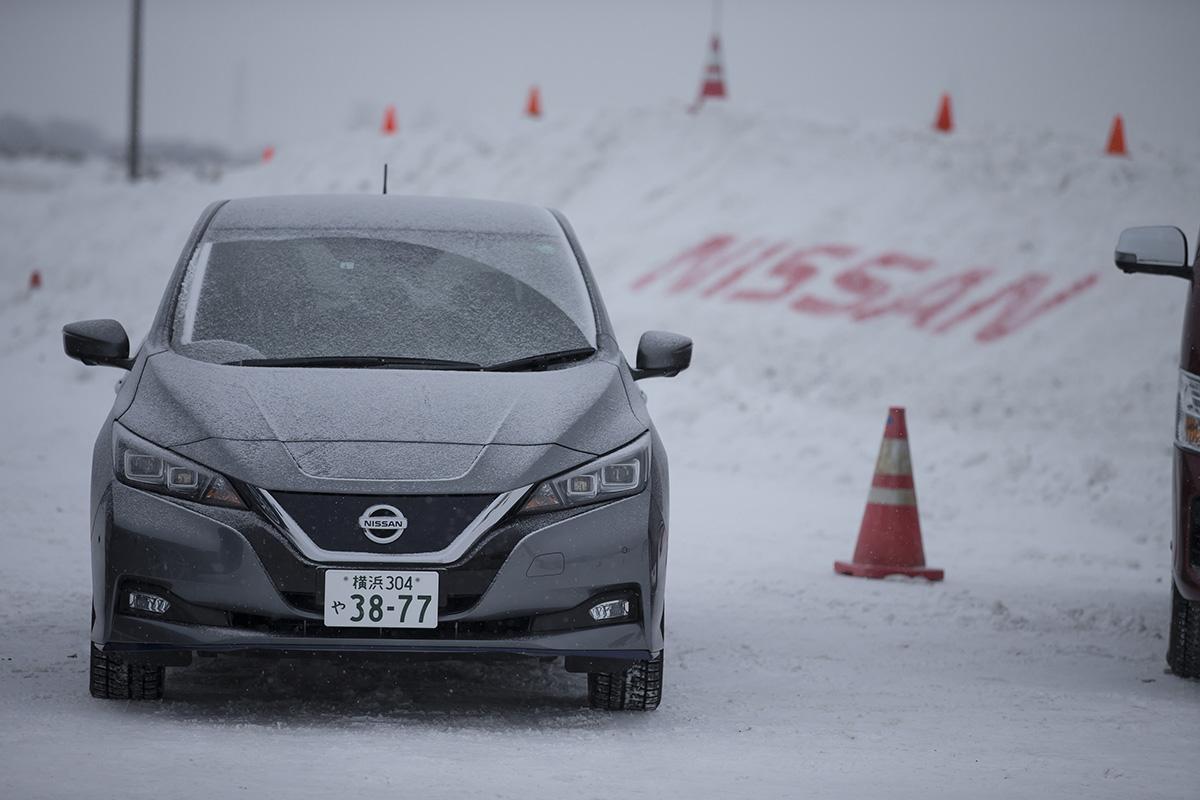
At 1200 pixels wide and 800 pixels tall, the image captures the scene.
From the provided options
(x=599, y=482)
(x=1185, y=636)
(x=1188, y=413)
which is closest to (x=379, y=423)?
(x=599, y=482)

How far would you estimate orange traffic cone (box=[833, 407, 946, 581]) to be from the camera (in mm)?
10156

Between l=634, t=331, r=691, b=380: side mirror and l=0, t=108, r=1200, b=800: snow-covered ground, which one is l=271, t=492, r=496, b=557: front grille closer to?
l=0, t=108, r=1200, b=800: snow-covered ground

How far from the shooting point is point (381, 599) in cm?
575

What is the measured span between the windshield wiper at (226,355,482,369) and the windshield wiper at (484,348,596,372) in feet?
0.24

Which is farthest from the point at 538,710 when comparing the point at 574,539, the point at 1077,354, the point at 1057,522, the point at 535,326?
the point at 1077,354

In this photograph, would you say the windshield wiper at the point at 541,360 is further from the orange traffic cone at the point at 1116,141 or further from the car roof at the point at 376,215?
the orange traffic cone at the point at 1116,141

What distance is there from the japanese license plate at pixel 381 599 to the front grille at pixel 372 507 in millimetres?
77

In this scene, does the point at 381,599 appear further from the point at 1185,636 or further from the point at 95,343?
the point at 1185,636

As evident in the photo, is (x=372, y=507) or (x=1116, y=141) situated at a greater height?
(x=1116, y=141)

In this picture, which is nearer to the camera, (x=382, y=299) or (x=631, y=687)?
(x=631, y=687)

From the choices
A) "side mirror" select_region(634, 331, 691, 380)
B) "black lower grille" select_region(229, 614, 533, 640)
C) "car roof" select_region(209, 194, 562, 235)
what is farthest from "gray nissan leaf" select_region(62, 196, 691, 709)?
"car roof" select_region(209, 194, 562, 235)

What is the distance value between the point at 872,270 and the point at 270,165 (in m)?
12.8

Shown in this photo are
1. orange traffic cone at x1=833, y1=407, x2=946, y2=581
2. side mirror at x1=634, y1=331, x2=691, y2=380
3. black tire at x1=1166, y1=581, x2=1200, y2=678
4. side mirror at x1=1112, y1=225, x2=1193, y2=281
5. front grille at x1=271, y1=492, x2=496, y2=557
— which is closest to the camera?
front grille at x1=271, y1=492, x2=496, y2=557

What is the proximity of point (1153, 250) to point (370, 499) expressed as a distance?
373 centimetres
